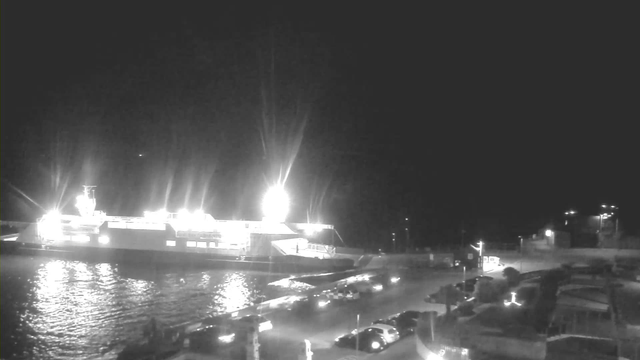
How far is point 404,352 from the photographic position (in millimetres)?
4457

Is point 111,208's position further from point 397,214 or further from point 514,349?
point 514,349

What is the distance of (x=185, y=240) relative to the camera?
1409cm

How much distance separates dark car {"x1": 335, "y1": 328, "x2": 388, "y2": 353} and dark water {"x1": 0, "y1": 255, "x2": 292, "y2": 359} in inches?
126

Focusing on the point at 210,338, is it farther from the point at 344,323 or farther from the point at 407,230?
the point at 407,230

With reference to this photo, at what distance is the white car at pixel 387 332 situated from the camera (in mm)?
4698

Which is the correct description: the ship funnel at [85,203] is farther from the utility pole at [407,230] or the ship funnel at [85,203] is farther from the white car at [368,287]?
the white car at [368,287]

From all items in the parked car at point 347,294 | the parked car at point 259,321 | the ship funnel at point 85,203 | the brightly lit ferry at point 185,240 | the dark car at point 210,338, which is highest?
the ship funnel at point 85,203

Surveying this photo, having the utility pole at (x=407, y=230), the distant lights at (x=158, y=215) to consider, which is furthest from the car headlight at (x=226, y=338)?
the utility pole at (x=407, y=230)

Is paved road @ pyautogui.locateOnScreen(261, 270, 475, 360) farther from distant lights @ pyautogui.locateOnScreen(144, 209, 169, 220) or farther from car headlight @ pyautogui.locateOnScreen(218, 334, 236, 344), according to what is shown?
distant lights @ pyautogui.locateOnScreen(144, 209, 169, 220)

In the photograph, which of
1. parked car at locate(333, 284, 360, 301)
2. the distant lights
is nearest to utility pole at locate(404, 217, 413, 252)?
the distant lights

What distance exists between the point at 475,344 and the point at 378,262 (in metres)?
7.62

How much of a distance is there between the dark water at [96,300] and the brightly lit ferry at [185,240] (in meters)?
0.64

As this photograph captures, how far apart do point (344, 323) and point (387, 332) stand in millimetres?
1216

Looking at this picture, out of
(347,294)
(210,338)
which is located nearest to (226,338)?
(210,338)
